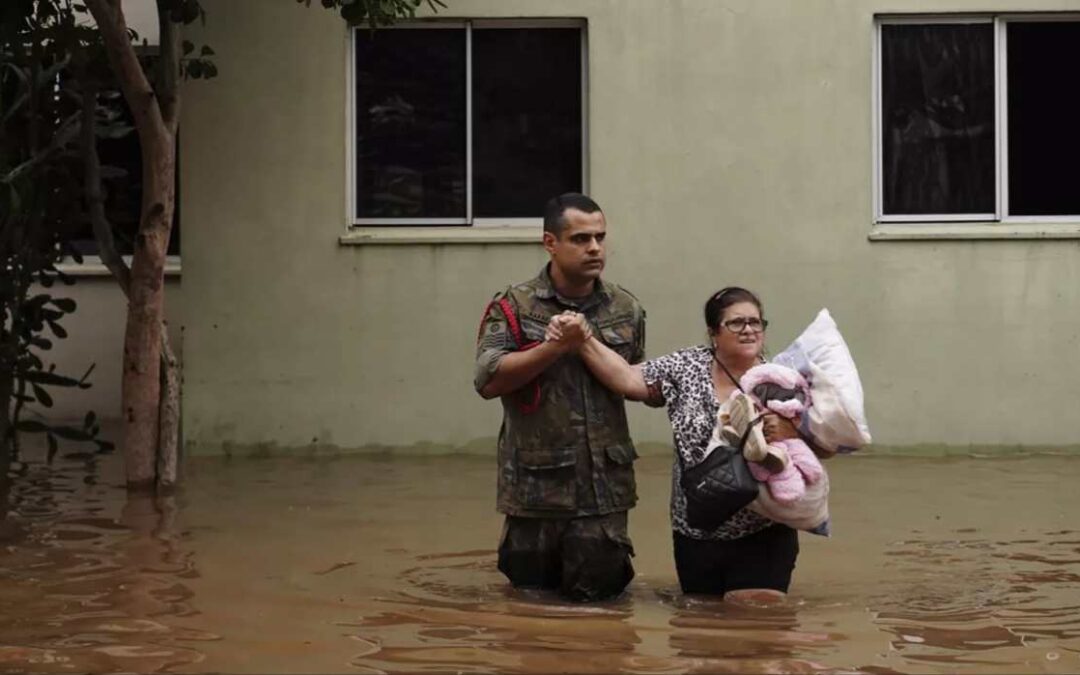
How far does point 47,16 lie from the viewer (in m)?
13.3

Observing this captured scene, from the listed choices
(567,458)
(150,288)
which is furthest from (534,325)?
(150,288)

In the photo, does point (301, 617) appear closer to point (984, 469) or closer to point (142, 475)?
point (142, 475)

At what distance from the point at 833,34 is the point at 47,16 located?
5.81 m

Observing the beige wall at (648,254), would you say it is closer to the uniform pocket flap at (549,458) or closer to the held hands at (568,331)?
the uniform pocket flap at (549,458)

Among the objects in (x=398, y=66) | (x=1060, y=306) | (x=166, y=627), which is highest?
(x=398, y=66)

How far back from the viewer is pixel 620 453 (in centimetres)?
840

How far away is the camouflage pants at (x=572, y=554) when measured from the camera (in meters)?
8.31

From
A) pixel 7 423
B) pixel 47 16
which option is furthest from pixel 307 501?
pixel 47 16

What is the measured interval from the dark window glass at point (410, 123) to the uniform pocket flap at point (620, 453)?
7.19 meters

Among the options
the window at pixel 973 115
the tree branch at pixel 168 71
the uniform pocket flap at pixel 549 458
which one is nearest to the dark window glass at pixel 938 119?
the window at pixel 973 115

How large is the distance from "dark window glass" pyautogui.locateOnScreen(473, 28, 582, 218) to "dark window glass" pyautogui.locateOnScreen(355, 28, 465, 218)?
161 mm

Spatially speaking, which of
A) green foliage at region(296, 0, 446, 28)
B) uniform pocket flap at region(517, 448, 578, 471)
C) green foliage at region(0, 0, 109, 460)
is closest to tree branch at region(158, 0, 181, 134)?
green foliage at region(0, 0, 109, 460)

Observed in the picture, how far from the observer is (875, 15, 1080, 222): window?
1527cm

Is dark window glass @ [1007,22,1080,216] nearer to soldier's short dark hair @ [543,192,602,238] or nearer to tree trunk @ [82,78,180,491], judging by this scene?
tree trunk @ [82,78,180,491]
